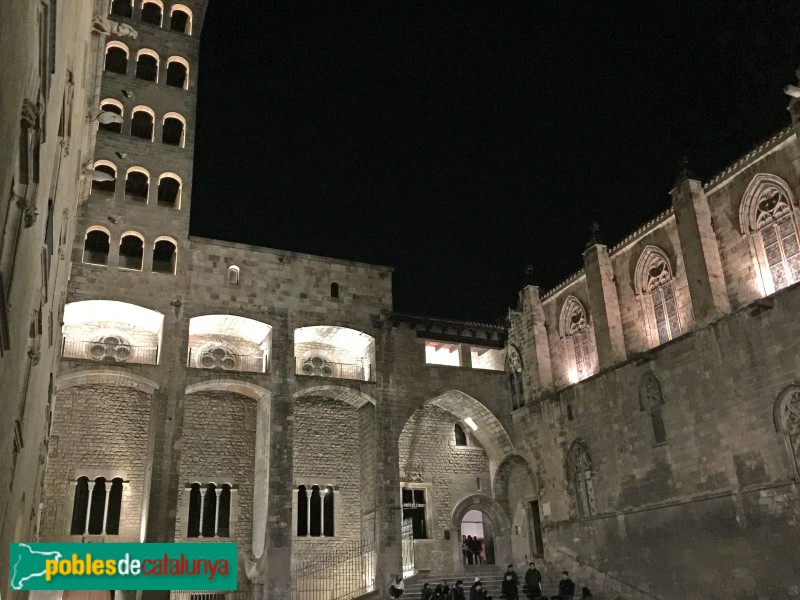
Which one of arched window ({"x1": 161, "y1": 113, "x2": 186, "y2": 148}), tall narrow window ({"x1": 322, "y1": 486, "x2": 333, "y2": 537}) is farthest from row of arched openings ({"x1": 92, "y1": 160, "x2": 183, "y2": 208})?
tall narrow window ({"x1": 322, "y1": 486, "x2": 333, "y2": 537})

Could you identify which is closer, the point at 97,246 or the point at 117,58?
the point at 97,246

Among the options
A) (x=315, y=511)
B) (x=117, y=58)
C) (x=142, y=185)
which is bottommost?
(x=315, y=511)

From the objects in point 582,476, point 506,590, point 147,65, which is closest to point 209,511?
point 506,590

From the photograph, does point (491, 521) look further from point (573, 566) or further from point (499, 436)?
point (573, 566)

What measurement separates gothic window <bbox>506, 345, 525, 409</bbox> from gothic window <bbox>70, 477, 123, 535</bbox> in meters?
14.7

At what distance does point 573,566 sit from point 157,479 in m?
13.5

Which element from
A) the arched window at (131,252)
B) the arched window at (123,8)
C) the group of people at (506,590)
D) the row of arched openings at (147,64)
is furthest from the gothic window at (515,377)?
the arched window at (123,8)

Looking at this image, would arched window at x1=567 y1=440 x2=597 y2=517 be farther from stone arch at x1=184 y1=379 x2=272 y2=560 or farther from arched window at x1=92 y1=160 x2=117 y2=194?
arched window at x1=92 y1=160 x2=117 y2=194

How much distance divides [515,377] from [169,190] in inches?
598

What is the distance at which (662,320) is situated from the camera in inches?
856

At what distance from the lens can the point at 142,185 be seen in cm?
2495

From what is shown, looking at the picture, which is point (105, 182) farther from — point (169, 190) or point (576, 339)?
point (576, 339)

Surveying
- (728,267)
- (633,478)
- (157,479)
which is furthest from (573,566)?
(157,479)

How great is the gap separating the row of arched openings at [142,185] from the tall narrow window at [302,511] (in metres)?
11.1
